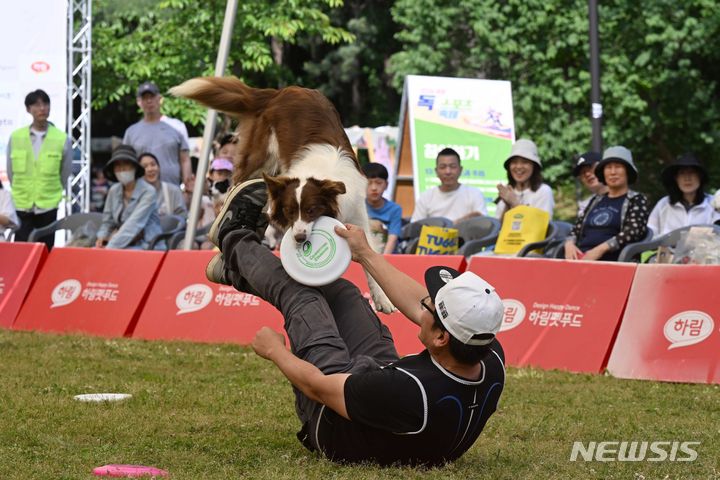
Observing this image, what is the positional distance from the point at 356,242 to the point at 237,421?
149 cm

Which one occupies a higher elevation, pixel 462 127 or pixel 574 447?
pixel 574 447

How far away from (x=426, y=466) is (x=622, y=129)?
22.4 m

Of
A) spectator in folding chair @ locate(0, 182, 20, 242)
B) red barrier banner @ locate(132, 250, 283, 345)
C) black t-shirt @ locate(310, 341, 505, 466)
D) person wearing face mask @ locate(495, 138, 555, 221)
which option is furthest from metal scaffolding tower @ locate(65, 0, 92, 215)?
black t-shirt @ locate(310, 341, 505, 466)

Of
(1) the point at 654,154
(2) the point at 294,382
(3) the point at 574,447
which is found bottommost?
(1) the point at 654,154

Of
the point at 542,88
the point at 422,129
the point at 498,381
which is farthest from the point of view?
the point at 542,88

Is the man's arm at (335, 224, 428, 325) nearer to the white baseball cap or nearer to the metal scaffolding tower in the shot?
the white baseball cap

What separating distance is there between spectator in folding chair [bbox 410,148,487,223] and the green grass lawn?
3.07 meters

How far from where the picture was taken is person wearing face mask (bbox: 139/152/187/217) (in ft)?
39.1

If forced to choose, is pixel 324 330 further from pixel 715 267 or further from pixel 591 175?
pixel 591 175

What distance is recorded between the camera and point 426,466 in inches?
196

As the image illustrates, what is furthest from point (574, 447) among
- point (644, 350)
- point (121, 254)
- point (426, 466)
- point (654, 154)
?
point (654, 154)

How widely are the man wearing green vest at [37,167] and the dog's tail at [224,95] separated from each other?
16.4 ft

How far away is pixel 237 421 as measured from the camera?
6.26 meters

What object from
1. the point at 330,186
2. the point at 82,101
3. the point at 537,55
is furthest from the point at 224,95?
the point at 537,55
